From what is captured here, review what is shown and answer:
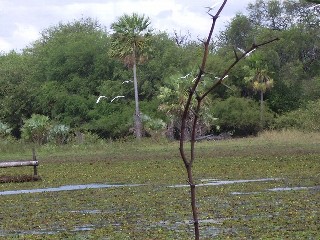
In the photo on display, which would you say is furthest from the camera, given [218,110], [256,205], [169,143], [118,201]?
[218,110]

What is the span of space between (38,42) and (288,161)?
68.1 m

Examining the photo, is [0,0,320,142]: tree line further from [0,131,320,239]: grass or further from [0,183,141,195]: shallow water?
[0,183,141,195]: shallow water

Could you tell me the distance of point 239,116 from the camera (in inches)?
2339

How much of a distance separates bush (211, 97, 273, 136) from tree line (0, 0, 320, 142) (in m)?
0.08

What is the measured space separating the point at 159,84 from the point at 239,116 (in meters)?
7.95

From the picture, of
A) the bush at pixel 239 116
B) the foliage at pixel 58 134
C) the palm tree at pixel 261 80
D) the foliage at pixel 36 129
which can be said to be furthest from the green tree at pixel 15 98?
the palm tree at pixel 261 80

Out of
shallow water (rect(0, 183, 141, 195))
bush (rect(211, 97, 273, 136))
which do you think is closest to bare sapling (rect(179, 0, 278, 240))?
shallow water (rect(0, 183, 141, 195))

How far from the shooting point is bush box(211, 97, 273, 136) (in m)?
59.6

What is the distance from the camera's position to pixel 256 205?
18531 mm

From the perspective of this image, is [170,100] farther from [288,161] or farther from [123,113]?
[288,161]

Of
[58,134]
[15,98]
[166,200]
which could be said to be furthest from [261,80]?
[166,200]

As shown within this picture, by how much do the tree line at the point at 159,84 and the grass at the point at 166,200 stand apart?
48.3 ft

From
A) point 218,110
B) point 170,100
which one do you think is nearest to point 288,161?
point 170,100

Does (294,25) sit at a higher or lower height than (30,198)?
higher
